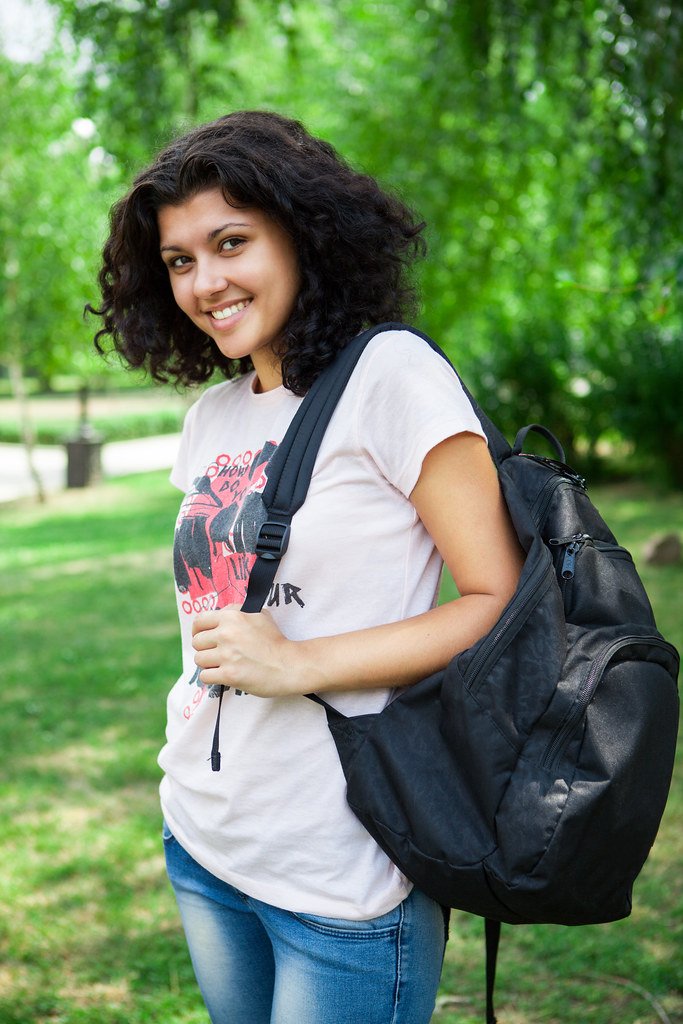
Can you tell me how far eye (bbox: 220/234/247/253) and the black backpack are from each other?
304mm

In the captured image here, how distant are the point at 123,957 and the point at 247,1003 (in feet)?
5.37

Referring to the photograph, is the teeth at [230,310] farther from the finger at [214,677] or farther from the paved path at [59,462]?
the paved path at [59,462]

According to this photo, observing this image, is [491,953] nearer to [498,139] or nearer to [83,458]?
[498,139]

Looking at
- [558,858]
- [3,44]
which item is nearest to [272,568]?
[558,858]

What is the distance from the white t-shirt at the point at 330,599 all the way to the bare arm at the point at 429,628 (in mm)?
40

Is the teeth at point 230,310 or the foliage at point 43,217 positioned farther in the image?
the foliage at point 43,217

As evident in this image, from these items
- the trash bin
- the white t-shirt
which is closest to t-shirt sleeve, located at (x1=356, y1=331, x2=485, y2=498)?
the white t-shirt

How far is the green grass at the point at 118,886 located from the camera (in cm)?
273

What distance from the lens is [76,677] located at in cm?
561

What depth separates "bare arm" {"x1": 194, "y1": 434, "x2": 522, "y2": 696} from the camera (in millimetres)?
1268

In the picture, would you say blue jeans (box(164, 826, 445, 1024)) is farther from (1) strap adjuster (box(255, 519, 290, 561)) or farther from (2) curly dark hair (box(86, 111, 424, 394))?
(2) curly dark hair (box(86, 111, 424, 394))

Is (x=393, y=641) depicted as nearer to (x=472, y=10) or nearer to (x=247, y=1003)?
(x=247, y=1003)

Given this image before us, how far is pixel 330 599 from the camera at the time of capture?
4.36ft

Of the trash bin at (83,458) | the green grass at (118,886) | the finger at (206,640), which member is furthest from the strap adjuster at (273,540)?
the trash bin at (83,458)
